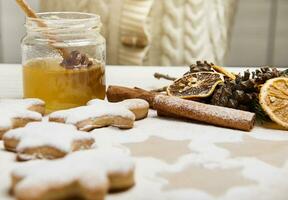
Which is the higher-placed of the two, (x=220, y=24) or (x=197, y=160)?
(x=220, y=24)

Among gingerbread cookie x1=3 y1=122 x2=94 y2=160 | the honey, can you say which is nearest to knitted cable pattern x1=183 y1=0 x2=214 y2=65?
the honey

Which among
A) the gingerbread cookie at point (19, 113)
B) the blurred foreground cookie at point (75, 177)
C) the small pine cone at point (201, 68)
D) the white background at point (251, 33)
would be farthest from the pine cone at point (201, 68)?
the white background at point (251, 33)

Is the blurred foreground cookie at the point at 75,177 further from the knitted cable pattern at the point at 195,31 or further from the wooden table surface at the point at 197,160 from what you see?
the knitted cable pattern at the point at 195,31

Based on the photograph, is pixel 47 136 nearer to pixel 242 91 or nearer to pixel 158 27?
pixel 242 91

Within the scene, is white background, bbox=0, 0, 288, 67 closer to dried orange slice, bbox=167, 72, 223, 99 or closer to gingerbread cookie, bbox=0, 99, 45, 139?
dried orange slice, bbox=167, 72, 223, 99

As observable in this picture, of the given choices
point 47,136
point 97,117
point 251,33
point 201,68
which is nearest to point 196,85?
point 201,68

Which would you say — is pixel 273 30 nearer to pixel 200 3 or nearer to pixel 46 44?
pixel 200 3

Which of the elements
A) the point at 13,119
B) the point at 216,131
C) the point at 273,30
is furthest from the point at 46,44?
the point at 273,30
